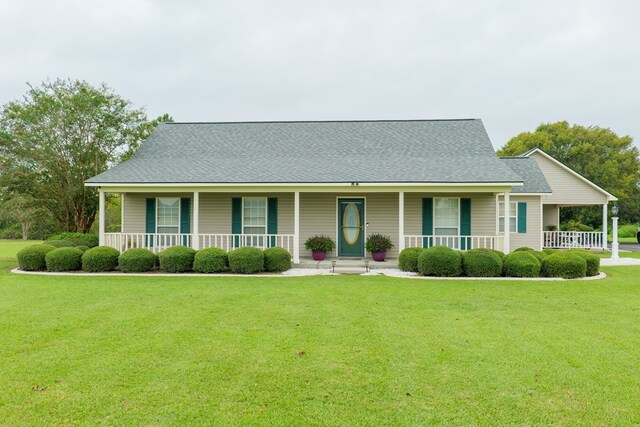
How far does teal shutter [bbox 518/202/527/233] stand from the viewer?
56.2 feet

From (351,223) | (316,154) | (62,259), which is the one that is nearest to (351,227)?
(351,223)

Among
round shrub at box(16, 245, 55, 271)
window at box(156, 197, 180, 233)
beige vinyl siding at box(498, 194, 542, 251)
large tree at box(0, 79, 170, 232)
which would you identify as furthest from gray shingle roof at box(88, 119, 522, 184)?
large tree at box(0, 79, 170, 232)

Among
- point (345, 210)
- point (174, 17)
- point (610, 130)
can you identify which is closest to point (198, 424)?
point (345, 210)

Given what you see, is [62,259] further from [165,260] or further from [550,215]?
[550,215]

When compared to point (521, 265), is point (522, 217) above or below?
above

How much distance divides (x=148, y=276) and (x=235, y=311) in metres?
5.37

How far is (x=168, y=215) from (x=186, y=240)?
1.31 meters

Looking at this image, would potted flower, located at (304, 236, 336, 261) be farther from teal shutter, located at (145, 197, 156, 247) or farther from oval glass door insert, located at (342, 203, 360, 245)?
teal shutter, located at (145, 197, 156, 247)

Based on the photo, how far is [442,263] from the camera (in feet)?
35.1

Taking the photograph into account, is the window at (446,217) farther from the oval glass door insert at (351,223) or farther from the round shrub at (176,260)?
the round shrub at (176,260)

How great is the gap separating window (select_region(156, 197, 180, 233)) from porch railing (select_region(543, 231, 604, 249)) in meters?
16.7

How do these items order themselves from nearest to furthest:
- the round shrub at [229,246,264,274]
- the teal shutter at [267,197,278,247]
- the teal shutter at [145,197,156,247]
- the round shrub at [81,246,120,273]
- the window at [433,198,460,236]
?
the round shrub at [229,246,264,274] < the round shrub at [81,246,120,273] < the window at [433,198,460,236] < the teal shutter at [267,197,278,247] < the teal shutter at [145,197,156,247]

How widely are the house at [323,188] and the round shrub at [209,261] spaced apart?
6.36ft

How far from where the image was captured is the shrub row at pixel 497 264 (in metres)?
10.6
